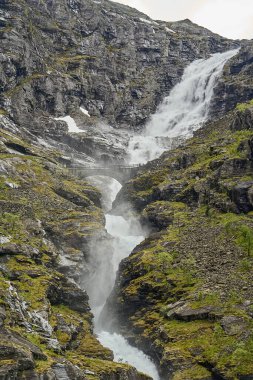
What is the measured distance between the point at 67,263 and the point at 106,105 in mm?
102044

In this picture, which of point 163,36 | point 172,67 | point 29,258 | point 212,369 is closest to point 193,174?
point 29,258

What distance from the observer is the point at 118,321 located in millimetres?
57125

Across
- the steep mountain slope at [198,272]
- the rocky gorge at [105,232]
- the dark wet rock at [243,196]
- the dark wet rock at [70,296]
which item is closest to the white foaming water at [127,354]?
the rocky gorge at [105,232]

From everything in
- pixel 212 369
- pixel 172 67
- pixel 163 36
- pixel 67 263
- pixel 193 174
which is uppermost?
pixel 163 36

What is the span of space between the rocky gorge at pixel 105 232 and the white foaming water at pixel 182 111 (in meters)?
4.83

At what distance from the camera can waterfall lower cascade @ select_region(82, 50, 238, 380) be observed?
53.9 m

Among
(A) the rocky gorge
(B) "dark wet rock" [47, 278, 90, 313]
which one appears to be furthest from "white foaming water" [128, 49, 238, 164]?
(B) "dark wet rock" [47, 278, 90, 313]

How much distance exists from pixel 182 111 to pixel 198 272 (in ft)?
371

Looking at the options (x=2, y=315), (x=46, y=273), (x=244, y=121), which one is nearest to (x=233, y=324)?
(x=46, y=273)

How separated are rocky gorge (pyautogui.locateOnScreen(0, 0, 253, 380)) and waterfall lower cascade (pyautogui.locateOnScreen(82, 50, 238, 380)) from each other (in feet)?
5.55

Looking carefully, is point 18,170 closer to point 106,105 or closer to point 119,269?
point 119,269

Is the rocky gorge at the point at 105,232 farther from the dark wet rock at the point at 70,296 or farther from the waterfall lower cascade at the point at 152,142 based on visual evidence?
the waterfall lower cascade at the point at 152,142

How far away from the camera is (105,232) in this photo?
69625 millimetres

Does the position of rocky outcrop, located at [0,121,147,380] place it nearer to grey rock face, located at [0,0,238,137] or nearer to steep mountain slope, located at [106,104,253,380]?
steep mountain slope, located at [106,104,253,380]
